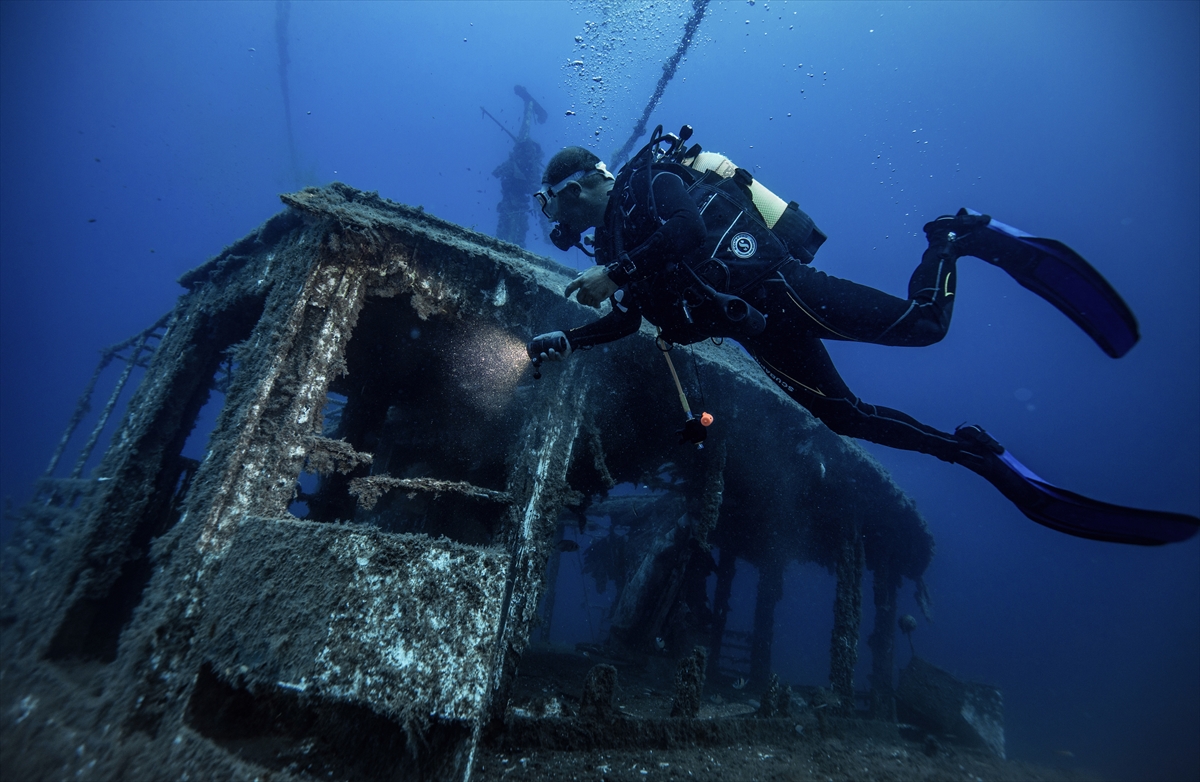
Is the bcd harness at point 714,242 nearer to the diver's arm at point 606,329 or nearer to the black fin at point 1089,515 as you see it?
the diver's arm at point 606,329

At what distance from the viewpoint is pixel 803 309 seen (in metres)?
3.60

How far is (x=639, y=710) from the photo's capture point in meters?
5.34

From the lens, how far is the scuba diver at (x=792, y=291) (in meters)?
3.36

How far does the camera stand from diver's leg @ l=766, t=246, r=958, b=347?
136 inches

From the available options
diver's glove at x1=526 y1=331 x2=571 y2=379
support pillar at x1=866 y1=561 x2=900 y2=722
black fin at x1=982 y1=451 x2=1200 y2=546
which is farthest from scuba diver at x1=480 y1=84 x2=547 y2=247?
black fin at x1=982 y1=451 x2=1200 y2=546

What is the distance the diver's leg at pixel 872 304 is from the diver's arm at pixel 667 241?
808mm

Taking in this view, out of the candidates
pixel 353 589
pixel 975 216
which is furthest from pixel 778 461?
pixel 353 589

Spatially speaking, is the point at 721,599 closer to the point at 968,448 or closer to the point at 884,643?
the point at 884,643

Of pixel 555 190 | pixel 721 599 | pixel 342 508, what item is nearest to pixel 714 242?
pixel 555 190

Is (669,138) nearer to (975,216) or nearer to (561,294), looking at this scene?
(561,294)

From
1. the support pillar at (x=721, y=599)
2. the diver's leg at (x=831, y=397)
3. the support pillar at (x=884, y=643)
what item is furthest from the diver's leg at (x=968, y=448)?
the support pillar at (x=721, y=599)

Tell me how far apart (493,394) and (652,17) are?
1786 centimetres

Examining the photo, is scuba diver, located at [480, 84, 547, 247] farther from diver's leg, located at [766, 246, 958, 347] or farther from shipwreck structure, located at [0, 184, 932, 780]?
diver's leg, located at [766, 246, 958, 347]

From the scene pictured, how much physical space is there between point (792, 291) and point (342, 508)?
223 inches
